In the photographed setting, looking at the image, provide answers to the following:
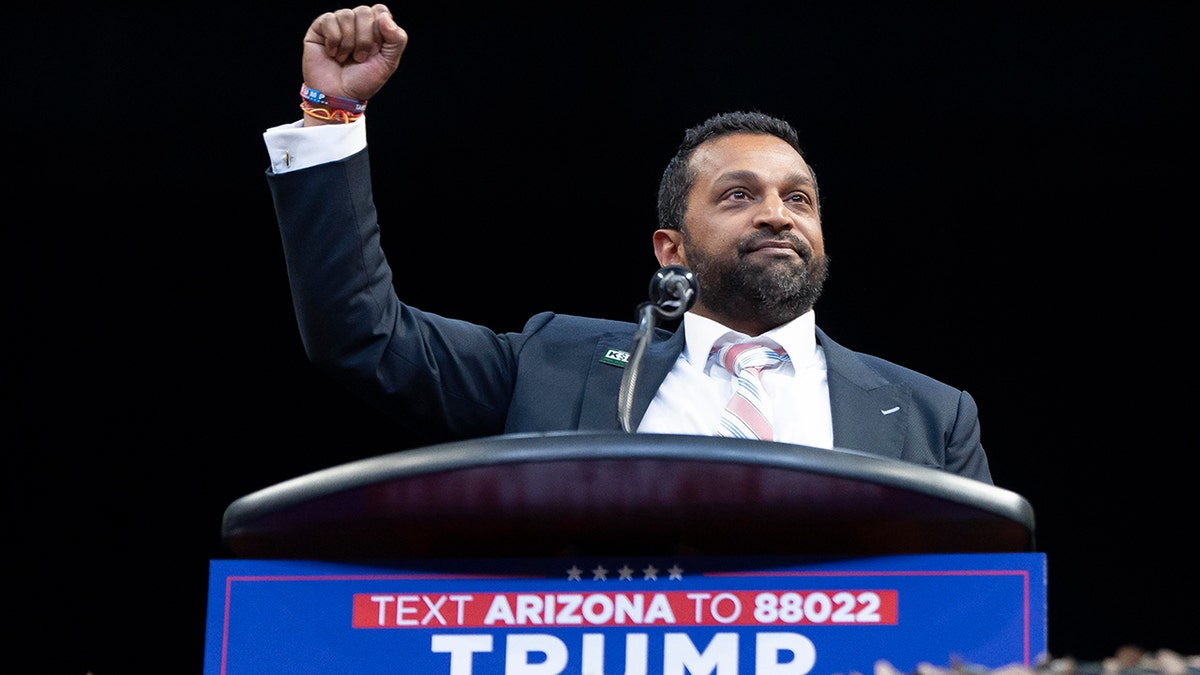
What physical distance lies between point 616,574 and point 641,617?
0.03 m

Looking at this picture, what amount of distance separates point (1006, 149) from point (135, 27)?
5.92ft

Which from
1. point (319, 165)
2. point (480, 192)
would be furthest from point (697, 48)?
point (319, 165)

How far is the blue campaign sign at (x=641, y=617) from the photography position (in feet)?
2.57

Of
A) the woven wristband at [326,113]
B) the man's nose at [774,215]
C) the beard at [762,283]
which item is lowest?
the beard at [762,283]

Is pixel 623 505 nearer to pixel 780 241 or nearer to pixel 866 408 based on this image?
pixel 866 408

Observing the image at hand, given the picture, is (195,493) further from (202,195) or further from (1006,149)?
(1006,149)

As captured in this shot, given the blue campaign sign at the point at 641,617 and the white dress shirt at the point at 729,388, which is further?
the white dress shirt at the point at 729,388

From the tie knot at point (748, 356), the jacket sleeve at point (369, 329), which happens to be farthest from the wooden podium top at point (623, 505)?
the tie knot at point (748, 356)

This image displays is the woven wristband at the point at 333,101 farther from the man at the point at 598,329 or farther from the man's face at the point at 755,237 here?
the man's face at the point at 755,237

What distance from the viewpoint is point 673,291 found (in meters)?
1.28

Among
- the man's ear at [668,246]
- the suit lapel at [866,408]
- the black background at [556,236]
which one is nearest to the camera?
the suit lapel at [866,408]

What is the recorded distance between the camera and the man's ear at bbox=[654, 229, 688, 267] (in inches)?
93.1

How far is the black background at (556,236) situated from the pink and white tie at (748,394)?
41.9 inches

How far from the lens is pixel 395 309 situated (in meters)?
1.76
